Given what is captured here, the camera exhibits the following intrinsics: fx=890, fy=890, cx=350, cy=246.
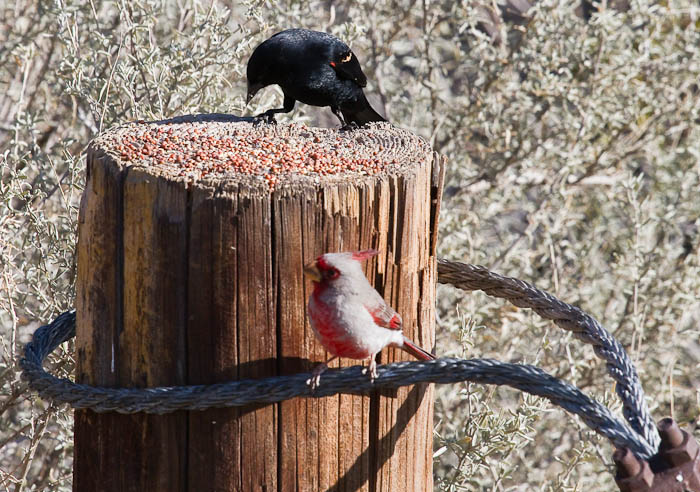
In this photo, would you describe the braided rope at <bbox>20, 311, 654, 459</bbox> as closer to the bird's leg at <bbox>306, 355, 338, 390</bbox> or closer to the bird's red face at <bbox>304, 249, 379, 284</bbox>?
the bird's leg at <bbox>306, 355, 338, 390</bbox>

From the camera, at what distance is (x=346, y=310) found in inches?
79.9

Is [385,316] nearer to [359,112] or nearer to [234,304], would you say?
[234,304]

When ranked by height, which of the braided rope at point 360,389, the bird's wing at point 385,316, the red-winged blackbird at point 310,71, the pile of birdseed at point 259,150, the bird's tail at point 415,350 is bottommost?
the braided rope at point 360,389

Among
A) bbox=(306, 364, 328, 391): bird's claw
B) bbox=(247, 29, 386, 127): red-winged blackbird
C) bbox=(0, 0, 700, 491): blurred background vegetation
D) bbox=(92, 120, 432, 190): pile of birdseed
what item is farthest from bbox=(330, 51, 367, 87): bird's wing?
bbox=(306, 364, 328, 391): bird's claw

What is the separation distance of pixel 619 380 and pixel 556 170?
11.7 feet

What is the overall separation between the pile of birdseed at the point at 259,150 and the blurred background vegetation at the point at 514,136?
5.14ft

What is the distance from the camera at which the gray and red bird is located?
1.99m

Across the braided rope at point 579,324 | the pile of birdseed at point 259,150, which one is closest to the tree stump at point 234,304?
the pile of birdseed at point 259,150

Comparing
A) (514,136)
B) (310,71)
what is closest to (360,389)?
(310,71)

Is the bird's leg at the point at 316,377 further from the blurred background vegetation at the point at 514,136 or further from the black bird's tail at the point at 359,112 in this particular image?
the blurred background vegetation at the point at 514,136

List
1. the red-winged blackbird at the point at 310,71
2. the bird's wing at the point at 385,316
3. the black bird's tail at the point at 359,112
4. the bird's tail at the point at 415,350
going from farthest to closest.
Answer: the red-winged blackbird at the point at 310,71 < the black bird's tail at the point at 359,112 < the bird's tail at the point at 415,350 < the bird's wing at the point at 385,316

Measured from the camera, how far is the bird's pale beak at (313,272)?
1985 mm

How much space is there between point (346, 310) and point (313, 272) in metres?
0.12

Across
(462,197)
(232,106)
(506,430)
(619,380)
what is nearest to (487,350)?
(462,197)
